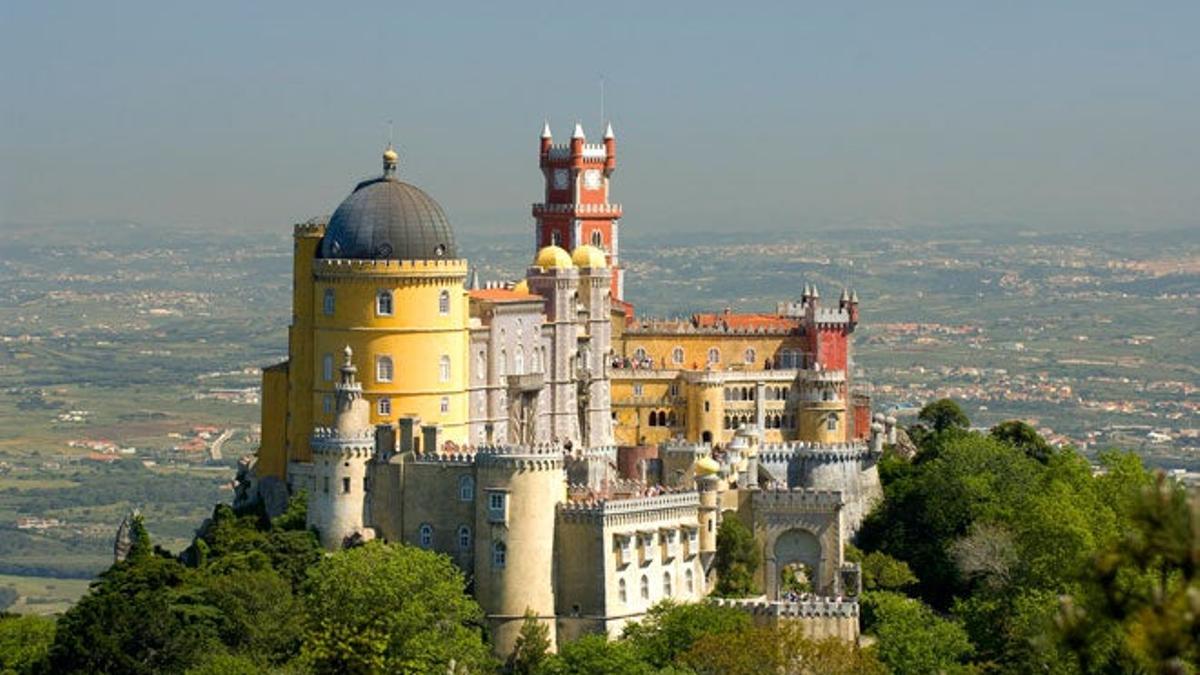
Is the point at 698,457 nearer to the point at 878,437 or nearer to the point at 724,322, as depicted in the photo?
the point at 878,437

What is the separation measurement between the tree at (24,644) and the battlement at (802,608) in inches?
903

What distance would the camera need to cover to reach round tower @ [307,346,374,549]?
85250 mm

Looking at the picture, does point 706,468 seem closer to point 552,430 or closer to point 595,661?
point 552,430

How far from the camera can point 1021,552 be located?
89062 millimetres

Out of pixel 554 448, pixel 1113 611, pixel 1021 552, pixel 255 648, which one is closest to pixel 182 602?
pixel 255 648

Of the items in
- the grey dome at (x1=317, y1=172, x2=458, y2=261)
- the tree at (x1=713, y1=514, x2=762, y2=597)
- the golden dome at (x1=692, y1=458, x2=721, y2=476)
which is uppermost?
the grey dome at (x1=317, y1=172, x2=458, y2=261)

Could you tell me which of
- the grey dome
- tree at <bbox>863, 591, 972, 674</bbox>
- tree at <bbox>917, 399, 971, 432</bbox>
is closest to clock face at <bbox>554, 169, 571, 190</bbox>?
tree at <bbox>917, 399, 971, 432</bbox>

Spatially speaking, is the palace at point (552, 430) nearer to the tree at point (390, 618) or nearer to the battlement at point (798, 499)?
the battlement at point (798, 499)

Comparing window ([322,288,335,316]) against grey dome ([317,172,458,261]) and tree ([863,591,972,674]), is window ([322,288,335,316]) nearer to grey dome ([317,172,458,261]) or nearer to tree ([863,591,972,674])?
grey dome ([317,172,458,261])

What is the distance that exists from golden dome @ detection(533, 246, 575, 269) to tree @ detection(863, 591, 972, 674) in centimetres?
2083

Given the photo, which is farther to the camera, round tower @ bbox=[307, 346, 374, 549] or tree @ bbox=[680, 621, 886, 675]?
round tower @ bbox=[307, 346, 374, 549]

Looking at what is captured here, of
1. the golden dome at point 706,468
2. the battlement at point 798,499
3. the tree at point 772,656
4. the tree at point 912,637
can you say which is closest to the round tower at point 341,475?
the golden dome at point 706,468

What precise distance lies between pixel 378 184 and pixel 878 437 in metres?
23.7

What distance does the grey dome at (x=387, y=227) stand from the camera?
8981 centimetres
